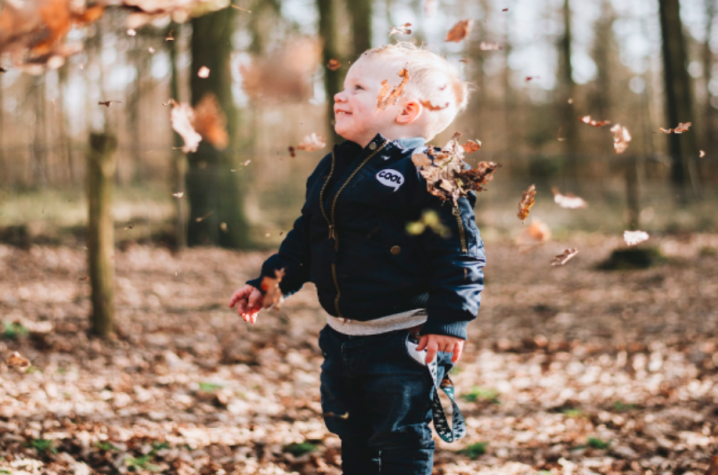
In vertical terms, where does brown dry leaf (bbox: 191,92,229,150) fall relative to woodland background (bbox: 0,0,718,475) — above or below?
above

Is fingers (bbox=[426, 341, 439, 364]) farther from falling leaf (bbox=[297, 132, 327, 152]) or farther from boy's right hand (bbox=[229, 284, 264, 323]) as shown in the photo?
falling leaf (bbox=[297, 132, 327, 152])

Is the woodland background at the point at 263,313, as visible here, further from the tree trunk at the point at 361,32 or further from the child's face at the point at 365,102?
the child's face at the point at 365,102

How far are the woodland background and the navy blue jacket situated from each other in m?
0.74

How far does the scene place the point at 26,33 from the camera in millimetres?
1655

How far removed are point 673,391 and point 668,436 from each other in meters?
0.83

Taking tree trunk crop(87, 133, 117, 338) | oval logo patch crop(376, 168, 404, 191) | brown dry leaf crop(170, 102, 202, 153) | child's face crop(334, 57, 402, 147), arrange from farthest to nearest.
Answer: tree trunk crop(87, 133, 117, 338) < brown dry leaf crop(170, 102, 202, 153) < child's face crop(334, 57, 402, 147) < oval logo patch crop(376, 168, 404, 191)

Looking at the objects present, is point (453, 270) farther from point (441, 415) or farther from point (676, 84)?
point (676, 84)

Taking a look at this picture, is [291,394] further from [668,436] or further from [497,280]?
[497,280]

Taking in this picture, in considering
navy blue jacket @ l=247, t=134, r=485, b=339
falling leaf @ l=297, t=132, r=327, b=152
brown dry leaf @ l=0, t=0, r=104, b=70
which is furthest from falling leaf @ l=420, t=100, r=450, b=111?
A: brown dry leaf @ l=0, t=0, r=104, b=70

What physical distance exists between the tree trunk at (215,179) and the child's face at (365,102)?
795 centimetres

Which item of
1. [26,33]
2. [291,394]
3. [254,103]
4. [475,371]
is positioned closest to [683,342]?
[475,371]

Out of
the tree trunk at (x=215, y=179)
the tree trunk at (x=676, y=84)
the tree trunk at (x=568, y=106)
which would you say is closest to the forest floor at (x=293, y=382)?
the tree trunk at (x=215, y=179)

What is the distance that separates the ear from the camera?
2047 mm

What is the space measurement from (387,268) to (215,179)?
843cm
